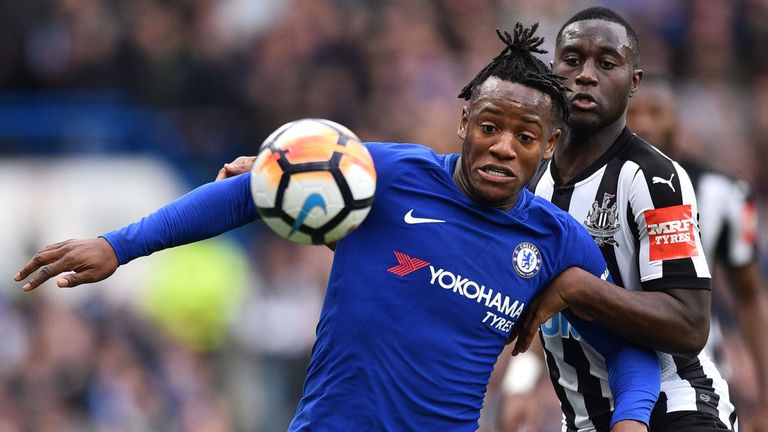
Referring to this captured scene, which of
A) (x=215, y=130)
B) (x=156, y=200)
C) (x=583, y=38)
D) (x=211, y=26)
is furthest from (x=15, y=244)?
(x=583, y=38)

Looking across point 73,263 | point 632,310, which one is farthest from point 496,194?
point 73,263

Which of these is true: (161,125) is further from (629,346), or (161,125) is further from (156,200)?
(629,346)

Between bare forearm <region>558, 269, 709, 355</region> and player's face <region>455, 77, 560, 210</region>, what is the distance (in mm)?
475

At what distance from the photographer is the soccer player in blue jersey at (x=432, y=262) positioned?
4.52 m

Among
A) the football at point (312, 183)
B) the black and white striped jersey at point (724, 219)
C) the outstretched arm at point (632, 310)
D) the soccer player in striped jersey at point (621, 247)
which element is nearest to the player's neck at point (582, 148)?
the soccer player in striped jersey at point (621, 247)

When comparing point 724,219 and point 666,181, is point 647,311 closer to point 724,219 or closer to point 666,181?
point 666,181

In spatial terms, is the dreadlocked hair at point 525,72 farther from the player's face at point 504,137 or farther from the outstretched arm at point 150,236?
the outstretched arm at point 150,236

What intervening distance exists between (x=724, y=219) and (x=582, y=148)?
2024mm

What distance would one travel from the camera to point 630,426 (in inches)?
188

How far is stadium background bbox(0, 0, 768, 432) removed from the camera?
10.9m

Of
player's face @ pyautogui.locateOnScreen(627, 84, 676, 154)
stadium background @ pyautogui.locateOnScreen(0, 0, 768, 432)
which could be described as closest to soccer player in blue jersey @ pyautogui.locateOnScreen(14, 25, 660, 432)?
player's face @ pyautogui.locateOnScreen(627, 84, 676, 154)

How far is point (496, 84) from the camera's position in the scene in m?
4.59

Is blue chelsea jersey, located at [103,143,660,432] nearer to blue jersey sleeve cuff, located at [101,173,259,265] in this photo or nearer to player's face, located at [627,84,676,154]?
blue jersey sleeve cuff, located at [101,173,259,265]

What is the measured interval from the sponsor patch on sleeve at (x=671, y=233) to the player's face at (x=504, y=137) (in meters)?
0.71
